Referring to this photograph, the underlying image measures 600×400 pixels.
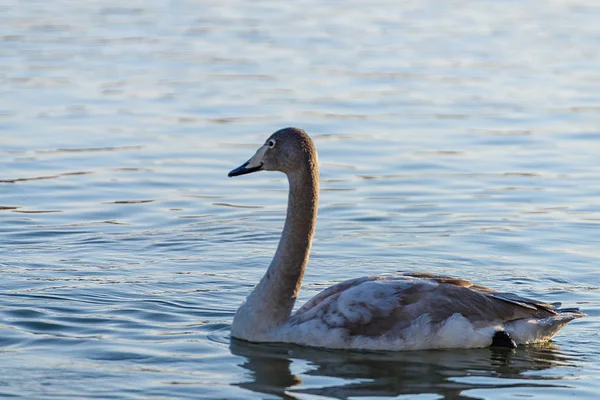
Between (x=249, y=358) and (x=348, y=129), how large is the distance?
9997 millimetres

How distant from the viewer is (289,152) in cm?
1066

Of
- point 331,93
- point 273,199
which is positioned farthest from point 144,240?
point 331,93

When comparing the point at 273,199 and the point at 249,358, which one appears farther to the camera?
the point at 273,199

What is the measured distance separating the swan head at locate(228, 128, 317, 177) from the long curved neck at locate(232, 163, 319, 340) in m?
0.06

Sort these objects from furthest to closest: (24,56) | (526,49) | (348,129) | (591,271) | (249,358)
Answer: (526,49), (24,56), (348,129), (591,271), (249,358)

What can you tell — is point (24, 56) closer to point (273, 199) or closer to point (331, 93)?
point (331, 93)

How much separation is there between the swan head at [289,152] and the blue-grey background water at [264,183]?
150cm

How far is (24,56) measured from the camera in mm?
24766

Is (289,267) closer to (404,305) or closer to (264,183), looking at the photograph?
(404,305)

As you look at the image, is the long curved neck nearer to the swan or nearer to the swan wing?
the swan

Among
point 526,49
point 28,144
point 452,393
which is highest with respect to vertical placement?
point 526,49

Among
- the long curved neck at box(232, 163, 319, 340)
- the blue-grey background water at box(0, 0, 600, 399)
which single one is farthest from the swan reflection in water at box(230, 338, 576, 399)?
the long curved neck at box(232, 163, 319, 340)

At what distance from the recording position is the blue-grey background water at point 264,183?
9.97 metres

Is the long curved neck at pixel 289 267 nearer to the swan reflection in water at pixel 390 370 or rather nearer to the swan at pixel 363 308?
the swan at pixel 363 308
